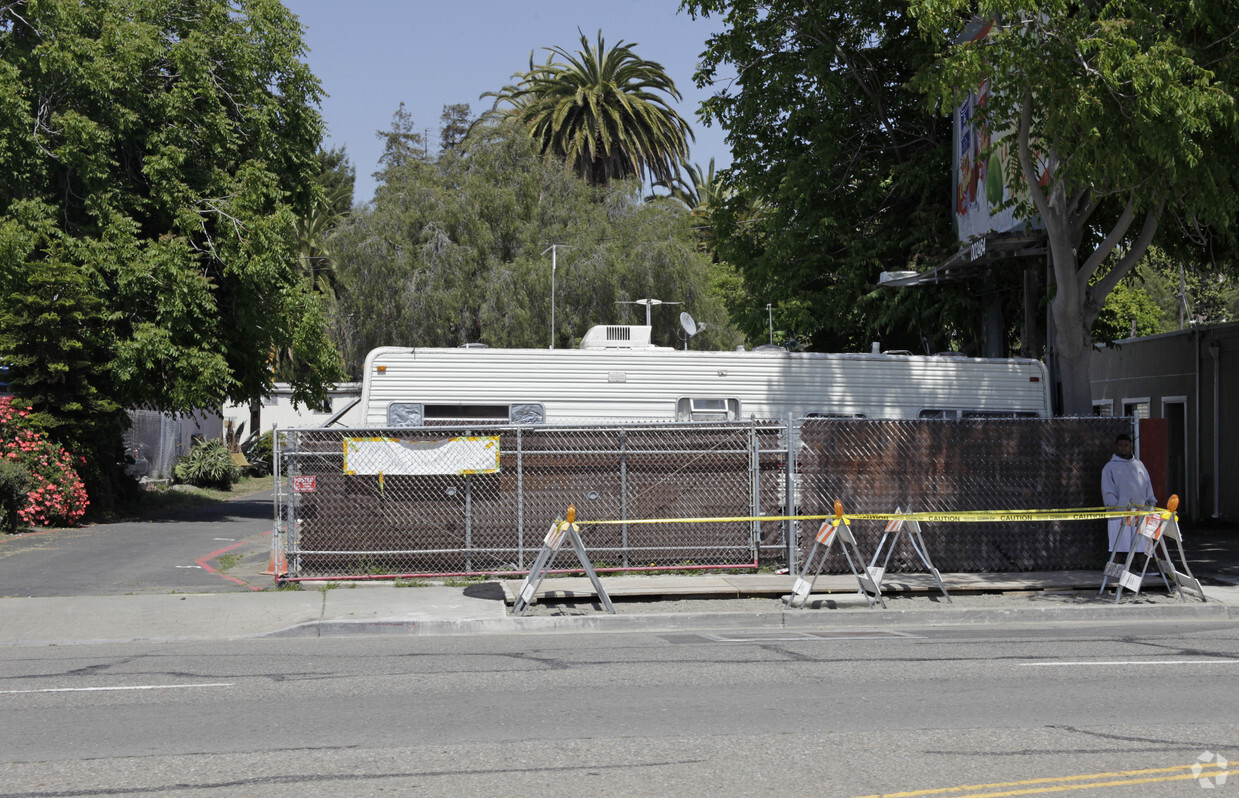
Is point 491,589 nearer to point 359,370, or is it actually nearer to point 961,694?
point 961,694

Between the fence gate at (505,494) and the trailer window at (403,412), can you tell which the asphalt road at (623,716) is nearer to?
the fence gate at (505,494)

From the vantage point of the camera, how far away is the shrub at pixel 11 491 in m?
18.8

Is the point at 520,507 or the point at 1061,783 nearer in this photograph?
the point at 1061,783

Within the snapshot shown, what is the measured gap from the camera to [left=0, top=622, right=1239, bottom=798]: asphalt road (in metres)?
5.87

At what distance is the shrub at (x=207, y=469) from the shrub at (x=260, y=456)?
19.5 ft

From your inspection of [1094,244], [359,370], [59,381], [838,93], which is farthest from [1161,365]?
[359,370]

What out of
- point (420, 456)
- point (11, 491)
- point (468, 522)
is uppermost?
point (420, 456)

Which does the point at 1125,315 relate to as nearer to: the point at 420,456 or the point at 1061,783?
the point at 420,456

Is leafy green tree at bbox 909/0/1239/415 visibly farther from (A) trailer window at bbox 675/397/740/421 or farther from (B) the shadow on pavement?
(B) the shadow on pavement

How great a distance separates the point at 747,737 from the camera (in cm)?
675

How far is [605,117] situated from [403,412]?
32907 millimetres

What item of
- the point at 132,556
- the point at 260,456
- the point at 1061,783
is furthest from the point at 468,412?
the point at 260,456

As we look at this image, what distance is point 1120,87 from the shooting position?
1310 centimetres

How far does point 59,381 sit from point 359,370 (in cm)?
2302
